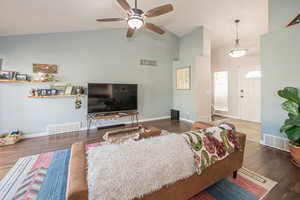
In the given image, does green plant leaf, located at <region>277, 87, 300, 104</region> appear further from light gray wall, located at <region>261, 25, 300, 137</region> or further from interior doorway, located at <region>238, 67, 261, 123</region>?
interior doorway, located at <region>238, 67, 261, 123</region>

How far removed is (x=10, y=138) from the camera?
2959mm

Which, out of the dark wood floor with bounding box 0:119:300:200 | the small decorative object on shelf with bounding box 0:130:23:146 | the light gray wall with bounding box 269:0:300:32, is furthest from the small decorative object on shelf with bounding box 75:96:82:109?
the light gray wall with bounding box 269:0:300:32

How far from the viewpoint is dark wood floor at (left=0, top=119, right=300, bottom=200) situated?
1.67m

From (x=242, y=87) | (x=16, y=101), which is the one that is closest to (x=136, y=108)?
(x=16, y=101)

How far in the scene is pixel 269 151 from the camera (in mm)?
2633

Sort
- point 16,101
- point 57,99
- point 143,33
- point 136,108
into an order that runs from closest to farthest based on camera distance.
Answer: point 16,101, point 57,99, point 136,108, point 143,33

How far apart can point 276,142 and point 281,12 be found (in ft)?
9.10

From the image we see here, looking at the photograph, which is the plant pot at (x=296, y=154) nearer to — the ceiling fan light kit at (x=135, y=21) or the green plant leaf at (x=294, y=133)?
the green plant leaf at (x=294, y=133)

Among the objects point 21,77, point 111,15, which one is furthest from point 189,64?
point 21,77

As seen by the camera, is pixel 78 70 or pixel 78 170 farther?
pixel 78 70

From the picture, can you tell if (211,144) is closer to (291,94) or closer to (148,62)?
(291,94)

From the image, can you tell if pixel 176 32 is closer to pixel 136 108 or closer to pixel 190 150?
pixel 136 108

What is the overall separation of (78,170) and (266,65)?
154 inches

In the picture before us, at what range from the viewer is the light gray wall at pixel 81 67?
3.26 m
